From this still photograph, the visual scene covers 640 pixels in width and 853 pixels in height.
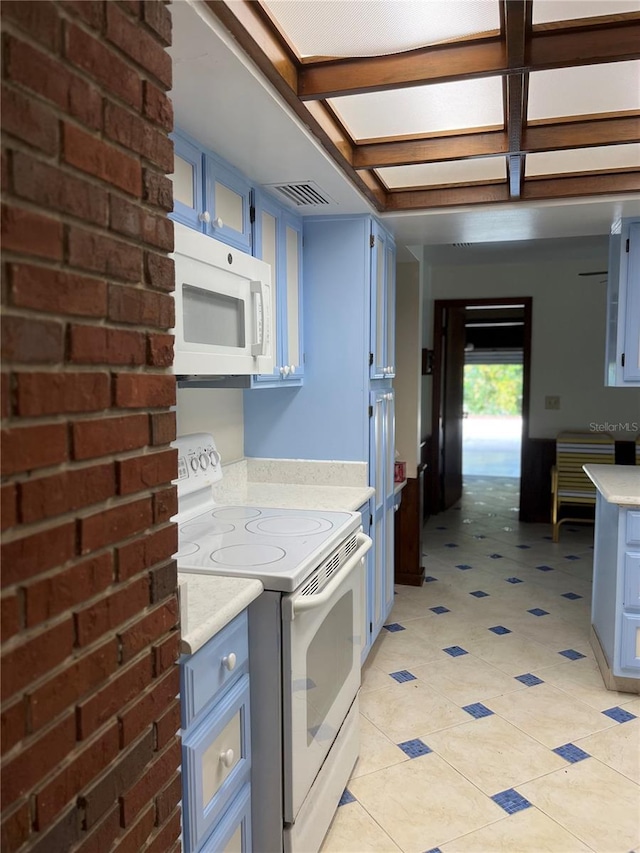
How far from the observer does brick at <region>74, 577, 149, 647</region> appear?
0.86m

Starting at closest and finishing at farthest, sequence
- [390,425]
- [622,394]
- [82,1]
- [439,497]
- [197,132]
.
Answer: [82,1] < [197,132] < [390,425] < [622,394] < [439,497]

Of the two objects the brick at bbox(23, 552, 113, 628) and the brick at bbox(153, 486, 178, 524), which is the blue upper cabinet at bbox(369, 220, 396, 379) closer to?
the brick at bbox(153, 486, 178, 524)

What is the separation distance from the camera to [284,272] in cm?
256

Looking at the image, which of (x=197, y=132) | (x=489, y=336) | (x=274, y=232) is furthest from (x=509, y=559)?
(x=489, y=336)

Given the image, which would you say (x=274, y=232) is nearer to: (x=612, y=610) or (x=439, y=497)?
(x=612, y=610)

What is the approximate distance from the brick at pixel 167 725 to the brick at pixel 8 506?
496 millimetres

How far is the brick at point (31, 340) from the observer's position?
0.73 meters

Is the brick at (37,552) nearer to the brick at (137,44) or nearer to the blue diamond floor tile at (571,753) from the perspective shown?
the brick at (137,44)

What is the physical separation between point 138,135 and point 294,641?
120 centimetres

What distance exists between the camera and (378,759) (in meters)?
2.26

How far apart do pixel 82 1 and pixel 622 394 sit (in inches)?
220

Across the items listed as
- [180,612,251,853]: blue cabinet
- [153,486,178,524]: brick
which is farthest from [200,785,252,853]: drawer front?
[153,486,178,524]: brick


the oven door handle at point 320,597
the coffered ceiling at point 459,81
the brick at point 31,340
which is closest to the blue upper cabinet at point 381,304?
the coffered ceiling at point 459,81

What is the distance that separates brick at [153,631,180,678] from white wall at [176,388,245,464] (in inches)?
50.0
